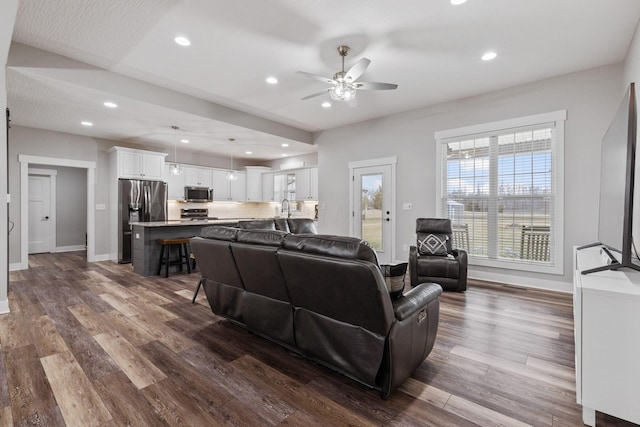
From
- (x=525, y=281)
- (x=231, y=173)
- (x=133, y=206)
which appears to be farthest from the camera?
(x=231, y=173)

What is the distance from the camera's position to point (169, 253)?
209 inches

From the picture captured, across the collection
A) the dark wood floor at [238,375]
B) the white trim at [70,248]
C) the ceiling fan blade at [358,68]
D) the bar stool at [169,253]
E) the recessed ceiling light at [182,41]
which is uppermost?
the recessed ceiling light at [182,41]

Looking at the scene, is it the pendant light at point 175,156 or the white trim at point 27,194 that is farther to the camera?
the pendant light at point 175,156

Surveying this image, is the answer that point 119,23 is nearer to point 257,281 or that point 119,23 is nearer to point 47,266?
point 257,281

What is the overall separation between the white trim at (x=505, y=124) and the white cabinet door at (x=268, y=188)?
531cm

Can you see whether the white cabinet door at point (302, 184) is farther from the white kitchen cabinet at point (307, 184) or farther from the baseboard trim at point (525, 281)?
the baseboard trim at point (525, 281)

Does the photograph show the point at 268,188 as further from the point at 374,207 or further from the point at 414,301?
the point at 414,301

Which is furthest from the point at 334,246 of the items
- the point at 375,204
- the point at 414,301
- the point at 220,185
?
the point at 220,185

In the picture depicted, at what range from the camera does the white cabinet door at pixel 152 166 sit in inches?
268

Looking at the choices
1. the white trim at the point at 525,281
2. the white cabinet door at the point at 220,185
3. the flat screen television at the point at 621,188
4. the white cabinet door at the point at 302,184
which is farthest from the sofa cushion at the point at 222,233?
the white cabinet door at the point at 220,185

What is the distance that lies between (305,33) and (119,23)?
1830 millimetres

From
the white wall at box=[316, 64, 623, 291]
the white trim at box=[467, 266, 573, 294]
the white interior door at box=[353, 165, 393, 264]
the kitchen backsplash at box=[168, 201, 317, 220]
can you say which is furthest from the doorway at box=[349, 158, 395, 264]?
the kitchen backsplash at box=[168, 201, 317, 220]

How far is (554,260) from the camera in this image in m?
4.16

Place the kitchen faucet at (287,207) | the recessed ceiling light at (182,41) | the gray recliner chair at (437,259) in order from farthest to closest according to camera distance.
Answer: the kitchen faucet at (287,207), the gray recliner chair at (437,259), the recessed ceiling light at (182,41)
